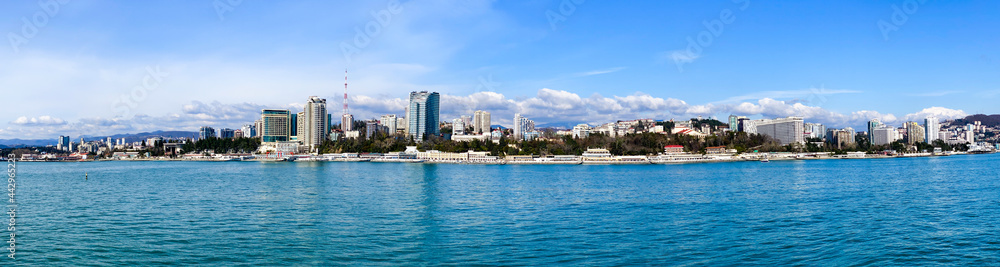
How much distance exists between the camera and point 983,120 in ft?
391

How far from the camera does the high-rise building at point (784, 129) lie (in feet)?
235

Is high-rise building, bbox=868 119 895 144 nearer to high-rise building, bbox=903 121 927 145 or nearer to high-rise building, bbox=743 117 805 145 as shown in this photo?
high-rise building, bbox=903 121 927 145

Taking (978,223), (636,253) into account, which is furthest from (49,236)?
(978,223)

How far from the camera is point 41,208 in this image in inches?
489

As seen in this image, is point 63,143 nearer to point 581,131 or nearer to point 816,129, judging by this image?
point 581,131

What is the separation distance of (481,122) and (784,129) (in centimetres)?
4495

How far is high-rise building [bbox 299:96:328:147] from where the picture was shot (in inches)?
2904

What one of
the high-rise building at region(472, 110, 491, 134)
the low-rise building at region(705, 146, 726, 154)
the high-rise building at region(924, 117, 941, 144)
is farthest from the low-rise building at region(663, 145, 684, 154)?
the high-rise building at region(924, 117, 941, 144)

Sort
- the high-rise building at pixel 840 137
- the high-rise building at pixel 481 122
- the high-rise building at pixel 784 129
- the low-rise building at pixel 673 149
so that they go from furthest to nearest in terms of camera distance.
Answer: the high-rise building at pixel 481 122 → the high-rise building at pixel 840 137 → the high-rise building at pixel 784 129 → the low-rise building at pixel 673 149

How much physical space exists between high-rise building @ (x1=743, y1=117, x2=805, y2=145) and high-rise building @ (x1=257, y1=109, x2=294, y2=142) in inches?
2586

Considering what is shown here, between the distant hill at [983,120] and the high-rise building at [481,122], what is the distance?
98376 mm

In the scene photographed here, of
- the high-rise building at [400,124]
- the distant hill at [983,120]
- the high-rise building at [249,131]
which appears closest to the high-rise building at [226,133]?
the high-rise building at [249,131]

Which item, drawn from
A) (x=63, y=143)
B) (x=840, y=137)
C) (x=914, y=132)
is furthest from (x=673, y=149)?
(x=63, y=143)

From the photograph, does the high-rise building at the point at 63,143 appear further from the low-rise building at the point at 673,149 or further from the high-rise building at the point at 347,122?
the low-rise building at the point at 673,149
